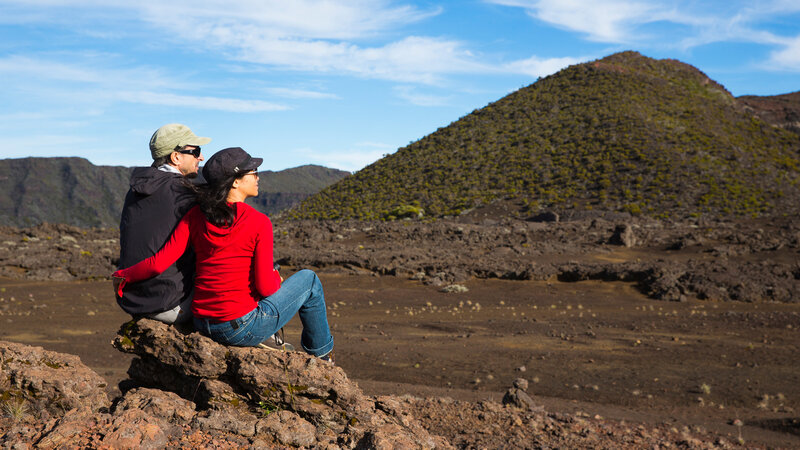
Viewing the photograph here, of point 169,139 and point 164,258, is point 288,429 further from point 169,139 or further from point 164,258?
point 169,139

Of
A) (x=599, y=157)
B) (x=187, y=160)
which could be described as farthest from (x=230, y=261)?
(x=599, y=157)

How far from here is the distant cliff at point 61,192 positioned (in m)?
89.4

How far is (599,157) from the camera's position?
4925cm

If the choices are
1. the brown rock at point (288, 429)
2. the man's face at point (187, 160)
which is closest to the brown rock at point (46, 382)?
the brown rock at point (288, 429)

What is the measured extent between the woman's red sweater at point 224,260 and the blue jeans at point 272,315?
0.07 m

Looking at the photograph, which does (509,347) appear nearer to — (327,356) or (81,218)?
(327,356)

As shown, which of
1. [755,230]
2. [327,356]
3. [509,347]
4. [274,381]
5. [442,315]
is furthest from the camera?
[755,230]

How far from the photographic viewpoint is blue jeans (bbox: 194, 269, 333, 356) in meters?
3.67

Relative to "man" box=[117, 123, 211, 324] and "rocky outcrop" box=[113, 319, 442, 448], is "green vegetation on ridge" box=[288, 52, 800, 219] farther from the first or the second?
"man" box=[117, 123, 211, 324]

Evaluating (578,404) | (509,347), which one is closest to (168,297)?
(578,404)

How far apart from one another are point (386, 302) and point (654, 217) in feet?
88.7

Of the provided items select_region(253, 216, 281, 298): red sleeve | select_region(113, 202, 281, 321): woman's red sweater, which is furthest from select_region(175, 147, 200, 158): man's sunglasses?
select_region(253, 216, 281, 298): red sleeve

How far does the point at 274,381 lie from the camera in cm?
368

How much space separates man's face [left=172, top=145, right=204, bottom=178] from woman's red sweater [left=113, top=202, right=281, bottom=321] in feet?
1.44
